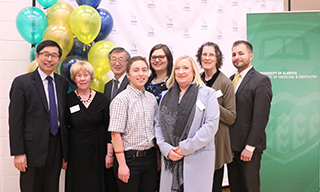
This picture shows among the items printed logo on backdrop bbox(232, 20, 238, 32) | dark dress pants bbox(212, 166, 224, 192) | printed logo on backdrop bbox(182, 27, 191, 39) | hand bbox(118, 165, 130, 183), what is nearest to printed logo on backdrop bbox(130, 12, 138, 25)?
printed logo on backdrop bbox(182, 27, 191, 39)

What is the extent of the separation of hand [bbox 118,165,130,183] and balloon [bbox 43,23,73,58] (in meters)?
1.34

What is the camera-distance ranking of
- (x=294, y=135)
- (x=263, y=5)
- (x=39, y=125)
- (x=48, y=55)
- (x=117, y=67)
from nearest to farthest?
1. (x=39, y=125)
2. (x=48, y=55)
3. (x=117, y=67)
4. (x=294, y=135)
5. (x=263, y=5)

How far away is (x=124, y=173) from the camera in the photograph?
188cm

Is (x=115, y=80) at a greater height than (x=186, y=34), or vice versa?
(x=186, y=34)

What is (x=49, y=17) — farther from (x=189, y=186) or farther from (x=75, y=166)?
(x=189, y=186)

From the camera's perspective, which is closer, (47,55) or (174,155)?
(174,155)

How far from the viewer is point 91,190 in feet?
7.36

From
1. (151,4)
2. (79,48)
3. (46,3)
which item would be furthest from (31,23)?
(151,4)

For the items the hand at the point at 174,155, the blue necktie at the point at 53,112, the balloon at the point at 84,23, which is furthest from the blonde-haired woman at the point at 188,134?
the balloon at the point at 84,23

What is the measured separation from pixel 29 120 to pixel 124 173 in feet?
3.01

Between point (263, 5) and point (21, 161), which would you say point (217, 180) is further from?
point (263, 5)

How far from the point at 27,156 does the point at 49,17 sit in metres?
1.47

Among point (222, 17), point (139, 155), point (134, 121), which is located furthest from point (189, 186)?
point (222, 17)

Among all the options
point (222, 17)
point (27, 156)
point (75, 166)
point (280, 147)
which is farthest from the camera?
point (222, 17)
